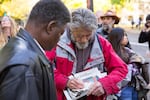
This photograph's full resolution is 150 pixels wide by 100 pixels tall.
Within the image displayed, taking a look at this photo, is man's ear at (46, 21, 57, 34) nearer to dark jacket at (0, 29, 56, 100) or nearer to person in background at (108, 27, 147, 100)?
dark jacket at (0, 29, 56, 100)

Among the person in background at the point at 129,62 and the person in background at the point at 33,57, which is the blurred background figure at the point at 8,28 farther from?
the person in background at the point at 33,57

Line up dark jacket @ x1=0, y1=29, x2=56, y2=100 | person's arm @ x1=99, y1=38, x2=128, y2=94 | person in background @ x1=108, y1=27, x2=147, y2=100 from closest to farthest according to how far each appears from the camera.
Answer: dark jacket @ x1=0, y1=29, x2=56, y2=100 < person's arm @ x1=99, y1=38, x2=128, y2=94 < person in background @ x1=108, y1=27, x2=147, y2=100

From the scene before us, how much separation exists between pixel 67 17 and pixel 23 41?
0.31 metres

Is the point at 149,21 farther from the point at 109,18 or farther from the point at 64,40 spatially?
the point at 64,40

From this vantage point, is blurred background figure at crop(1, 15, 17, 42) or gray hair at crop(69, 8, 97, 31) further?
blurred background figure at crop(1, 15, 17, 42)

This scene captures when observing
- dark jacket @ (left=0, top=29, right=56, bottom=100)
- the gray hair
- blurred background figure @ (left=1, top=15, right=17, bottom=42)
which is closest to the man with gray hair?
the gray hair

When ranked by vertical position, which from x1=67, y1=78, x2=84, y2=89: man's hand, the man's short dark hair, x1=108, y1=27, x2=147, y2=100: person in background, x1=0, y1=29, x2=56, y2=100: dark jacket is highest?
the man's short dark hair

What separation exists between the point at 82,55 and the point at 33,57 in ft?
5.31

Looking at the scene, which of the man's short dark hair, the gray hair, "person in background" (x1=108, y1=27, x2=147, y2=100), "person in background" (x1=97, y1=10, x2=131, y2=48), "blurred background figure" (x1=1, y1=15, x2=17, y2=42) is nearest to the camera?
the man's short dark hair

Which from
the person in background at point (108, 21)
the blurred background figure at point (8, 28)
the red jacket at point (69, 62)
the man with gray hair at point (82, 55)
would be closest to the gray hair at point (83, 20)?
the man with gray hair at point (82, 55)

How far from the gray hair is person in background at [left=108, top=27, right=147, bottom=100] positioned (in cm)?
164

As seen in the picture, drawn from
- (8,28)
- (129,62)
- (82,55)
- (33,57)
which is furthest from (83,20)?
(8,28)

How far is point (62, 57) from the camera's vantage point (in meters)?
3.77

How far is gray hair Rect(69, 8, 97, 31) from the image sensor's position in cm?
367
